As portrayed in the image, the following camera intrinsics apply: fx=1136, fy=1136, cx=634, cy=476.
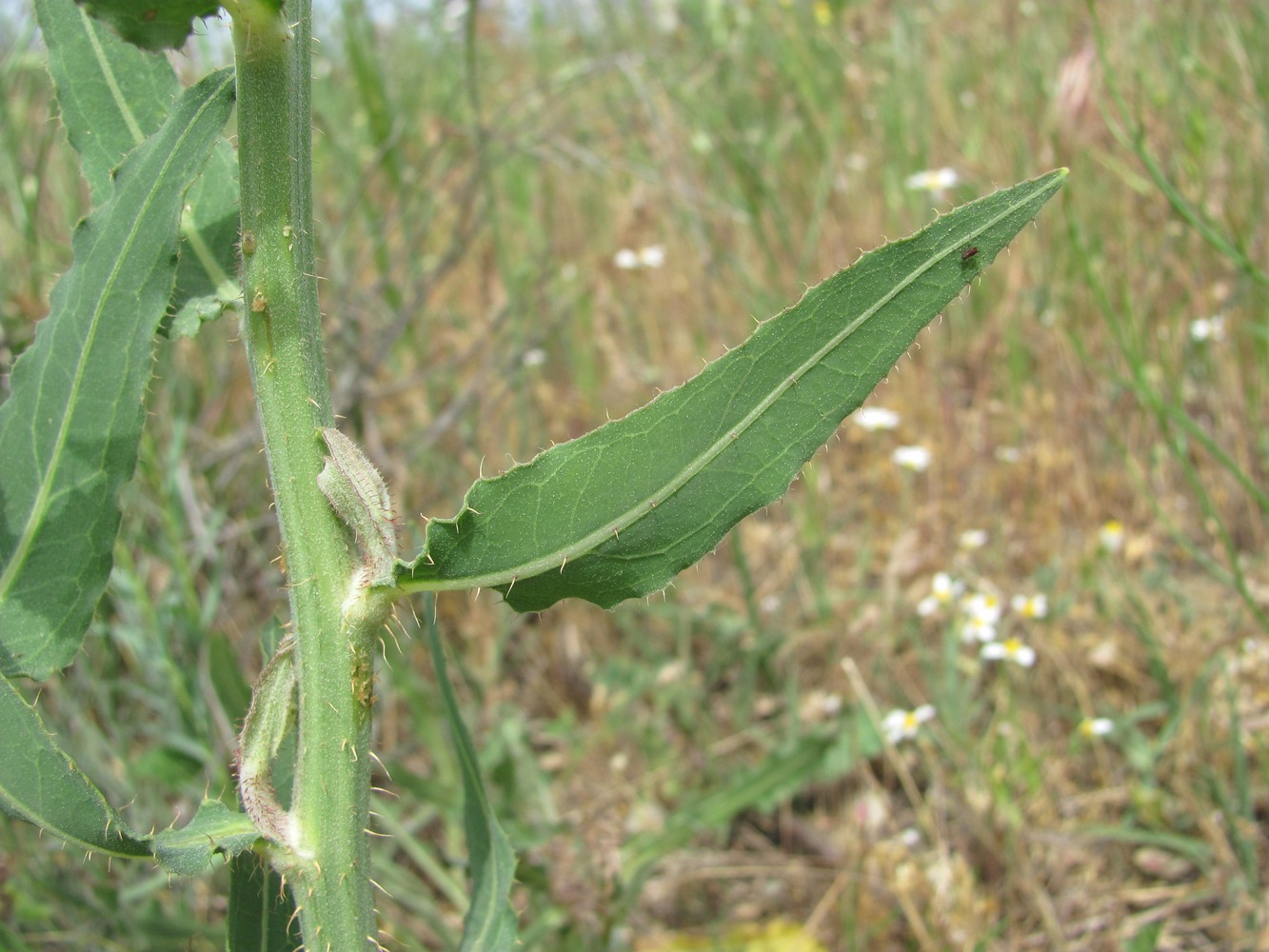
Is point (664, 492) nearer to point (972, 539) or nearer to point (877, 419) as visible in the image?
point (972, 539)

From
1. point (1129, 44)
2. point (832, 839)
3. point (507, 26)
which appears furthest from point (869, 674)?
point (507, 26)

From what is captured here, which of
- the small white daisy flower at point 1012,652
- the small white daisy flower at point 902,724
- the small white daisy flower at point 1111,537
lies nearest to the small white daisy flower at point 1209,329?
the small white daisy flower at point 1111,537

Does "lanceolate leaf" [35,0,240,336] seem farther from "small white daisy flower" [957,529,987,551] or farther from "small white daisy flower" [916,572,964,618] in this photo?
"small white daisy flower" [957,529,987,551]

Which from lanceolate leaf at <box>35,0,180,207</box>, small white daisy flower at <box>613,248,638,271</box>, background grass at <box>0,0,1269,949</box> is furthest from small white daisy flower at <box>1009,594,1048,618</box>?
lanceolate leaf at <box>35,0,180,207</box>

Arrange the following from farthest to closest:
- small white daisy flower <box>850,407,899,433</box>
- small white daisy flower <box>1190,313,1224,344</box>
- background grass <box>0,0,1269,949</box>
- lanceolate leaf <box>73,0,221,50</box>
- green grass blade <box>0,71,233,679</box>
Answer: small white daisy flower <box>850,407,899,433</box> → small white daisy flower <box>1190,313,1224,344</box> → background grass <box>0,0,1269,949</box> → green grass blade <box>0,71,233,679</box> → lanceolate leaf <box>73,0,221,50</box>

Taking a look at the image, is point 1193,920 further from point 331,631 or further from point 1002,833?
point 331,631

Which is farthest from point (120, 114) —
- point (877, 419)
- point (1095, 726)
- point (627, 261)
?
point (627, 261)
